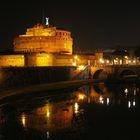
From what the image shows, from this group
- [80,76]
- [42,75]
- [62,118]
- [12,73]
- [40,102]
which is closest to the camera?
[62,118]

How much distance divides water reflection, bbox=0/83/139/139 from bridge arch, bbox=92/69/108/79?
2235cm

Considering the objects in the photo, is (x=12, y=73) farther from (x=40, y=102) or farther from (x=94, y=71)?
(x=94, y=71)

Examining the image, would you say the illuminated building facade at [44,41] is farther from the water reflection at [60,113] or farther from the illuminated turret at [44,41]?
the water reflection at [60,113]

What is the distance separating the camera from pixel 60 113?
30.4m

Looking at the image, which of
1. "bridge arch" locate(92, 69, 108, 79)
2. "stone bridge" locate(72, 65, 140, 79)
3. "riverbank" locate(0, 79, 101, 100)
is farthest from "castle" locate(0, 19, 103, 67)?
"riverbank" locate(0, 79, 101, 100)

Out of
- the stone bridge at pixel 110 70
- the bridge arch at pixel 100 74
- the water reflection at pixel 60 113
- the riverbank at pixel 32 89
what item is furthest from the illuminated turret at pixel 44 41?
the water reflection at pixel 60 113

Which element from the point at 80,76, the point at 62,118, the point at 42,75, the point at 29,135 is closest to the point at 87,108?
the point at 62,118

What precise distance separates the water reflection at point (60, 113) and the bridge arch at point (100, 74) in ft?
73.3

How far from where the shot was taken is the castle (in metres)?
60.3

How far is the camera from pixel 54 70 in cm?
5375

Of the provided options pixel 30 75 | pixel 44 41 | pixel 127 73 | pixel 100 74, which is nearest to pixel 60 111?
pixel 30 75

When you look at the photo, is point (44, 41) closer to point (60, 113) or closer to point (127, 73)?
point (127, 73)

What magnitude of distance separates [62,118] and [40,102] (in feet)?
28.3

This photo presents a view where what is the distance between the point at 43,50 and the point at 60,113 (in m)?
36.4
